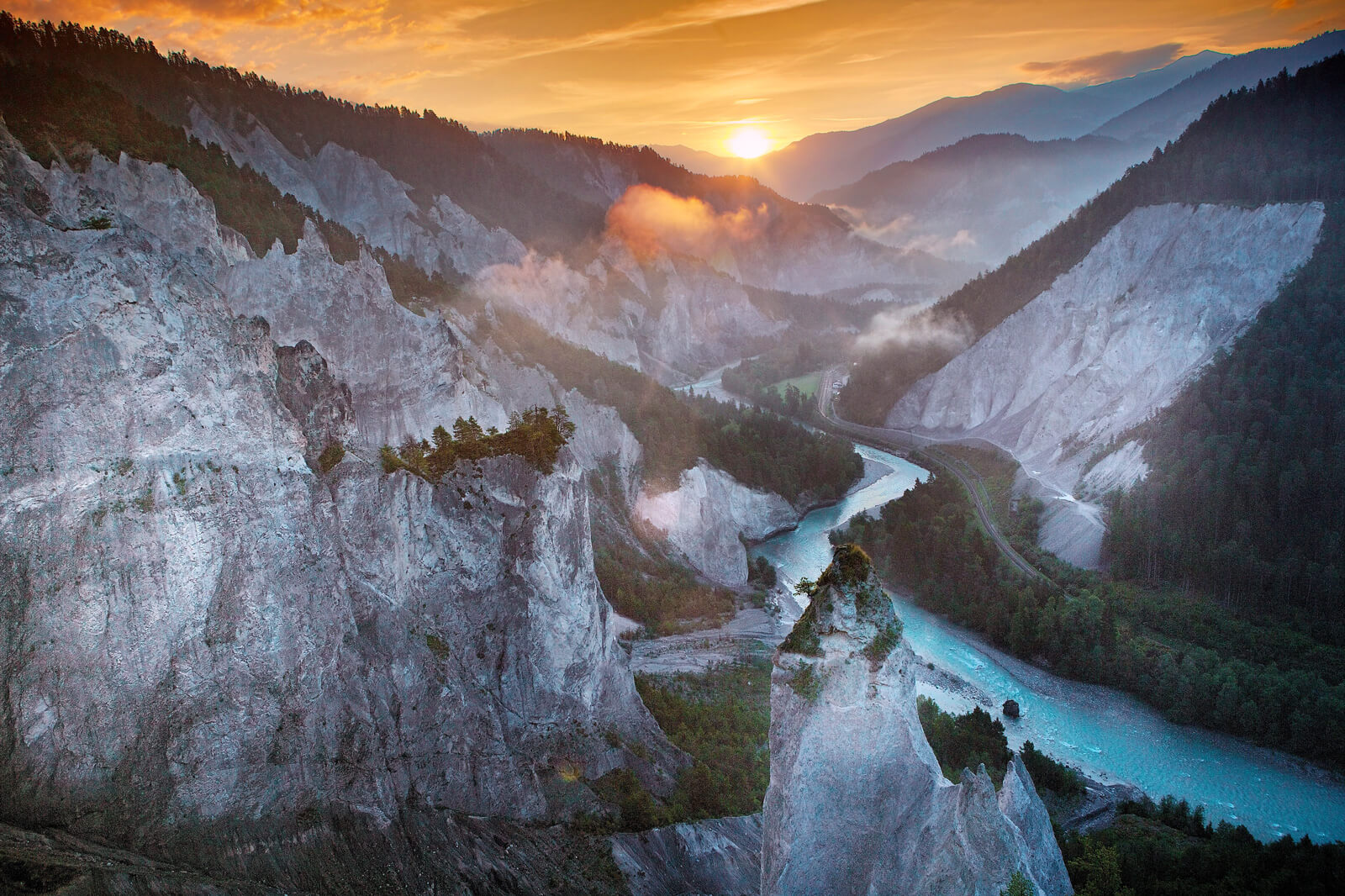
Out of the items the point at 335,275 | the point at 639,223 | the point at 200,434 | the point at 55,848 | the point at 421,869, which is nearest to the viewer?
the point at 55,848

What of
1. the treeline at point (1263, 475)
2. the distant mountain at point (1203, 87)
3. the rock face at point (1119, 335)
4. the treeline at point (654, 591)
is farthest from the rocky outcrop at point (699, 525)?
the distant mountain at point (1203, 87)

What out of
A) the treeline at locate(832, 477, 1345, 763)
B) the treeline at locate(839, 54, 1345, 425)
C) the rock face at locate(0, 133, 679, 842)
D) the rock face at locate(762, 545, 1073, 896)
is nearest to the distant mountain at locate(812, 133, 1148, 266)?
the treeline at locate(839, 54, 1345, 425)

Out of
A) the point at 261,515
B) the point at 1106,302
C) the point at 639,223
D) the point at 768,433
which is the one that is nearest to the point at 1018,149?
the point at 639,223

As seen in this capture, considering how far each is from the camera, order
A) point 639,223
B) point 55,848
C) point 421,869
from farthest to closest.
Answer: point 639,223
point 421,869
point 55,848

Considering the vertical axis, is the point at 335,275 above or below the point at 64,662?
above

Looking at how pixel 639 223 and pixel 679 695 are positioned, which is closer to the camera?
pixel 679 695

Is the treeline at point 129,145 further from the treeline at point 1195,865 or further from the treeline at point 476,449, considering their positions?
the treeline at point 1195,865

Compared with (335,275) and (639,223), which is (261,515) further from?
(639,223)
